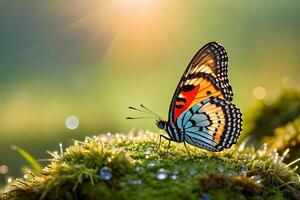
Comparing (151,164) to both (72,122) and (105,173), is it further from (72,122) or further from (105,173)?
(72,122)

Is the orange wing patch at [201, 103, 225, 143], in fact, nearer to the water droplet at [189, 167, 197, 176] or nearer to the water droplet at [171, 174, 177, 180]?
the water droplet at [189, 167, 197, 176]

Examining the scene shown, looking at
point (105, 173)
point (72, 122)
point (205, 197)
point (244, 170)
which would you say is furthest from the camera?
point (72, 122)

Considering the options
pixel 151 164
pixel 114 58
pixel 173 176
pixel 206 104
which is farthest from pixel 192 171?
pixel 114 58

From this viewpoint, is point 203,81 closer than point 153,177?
No

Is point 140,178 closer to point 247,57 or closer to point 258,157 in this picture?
point 258,157

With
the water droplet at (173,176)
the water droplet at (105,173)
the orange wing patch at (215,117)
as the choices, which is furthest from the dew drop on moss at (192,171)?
the orange wing patch at (215,117)

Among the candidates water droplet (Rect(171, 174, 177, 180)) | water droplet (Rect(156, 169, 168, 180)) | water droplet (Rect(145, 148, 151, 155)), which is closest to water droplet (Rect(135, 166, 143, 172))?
water droplet (Rect(156, 169, 168, 180))

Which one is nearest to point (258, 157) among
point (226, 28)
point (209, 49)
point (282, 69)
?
point (209, 49)

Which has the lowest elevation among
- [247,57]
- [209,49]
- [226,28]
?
[209,49]
